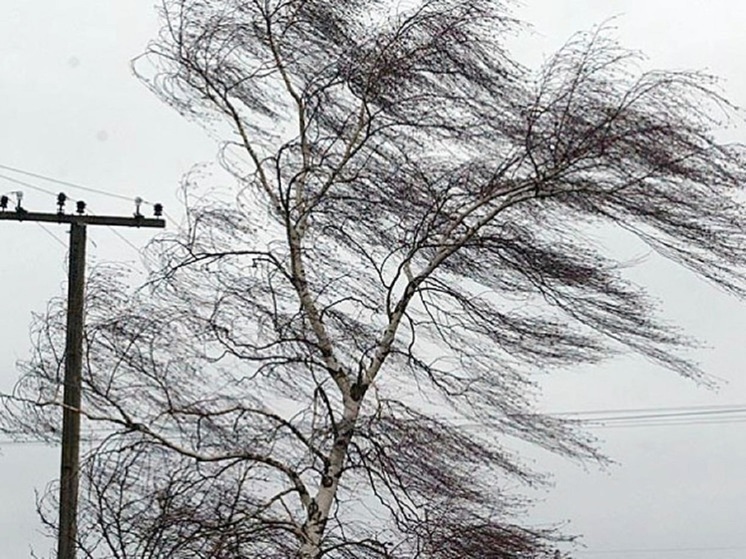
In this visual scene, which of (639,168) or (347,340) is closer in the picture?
(639,168)

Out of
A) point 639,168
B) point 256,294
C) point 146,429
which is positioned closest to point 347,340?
point 256,294

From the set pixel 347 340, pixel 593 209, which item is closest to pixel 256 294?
pixel 347 340

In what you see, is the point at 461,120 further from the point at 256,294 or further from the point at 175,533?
the point at 175,533

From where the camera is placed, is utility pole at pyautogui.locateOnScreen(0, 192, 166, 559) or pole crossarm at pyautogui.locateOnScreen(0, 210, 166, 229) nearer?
utility pole at pyautogui.locateOnScreen(0, 192, 166, 559)

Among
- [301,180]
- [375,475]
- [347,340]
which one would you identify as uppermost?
[301,180]

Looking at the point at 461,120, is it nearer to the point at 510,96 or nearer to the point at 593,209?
the point at 510,96

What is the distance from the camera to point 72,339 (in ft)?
51.7

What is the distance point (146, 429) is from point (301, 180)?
2.11m

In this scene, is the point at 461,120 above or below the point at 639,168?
above

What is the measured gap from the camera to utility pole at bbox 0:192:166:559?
15.1 m

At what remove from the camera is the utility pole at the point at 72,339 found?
1513 centimetres

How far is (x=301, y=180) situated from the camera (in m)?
13.4

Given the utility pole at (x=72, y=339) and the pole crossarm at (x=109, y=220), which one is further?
the pole crossarm at (x=109, y=220)

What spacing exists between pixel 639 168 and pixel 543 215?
0.84 m
